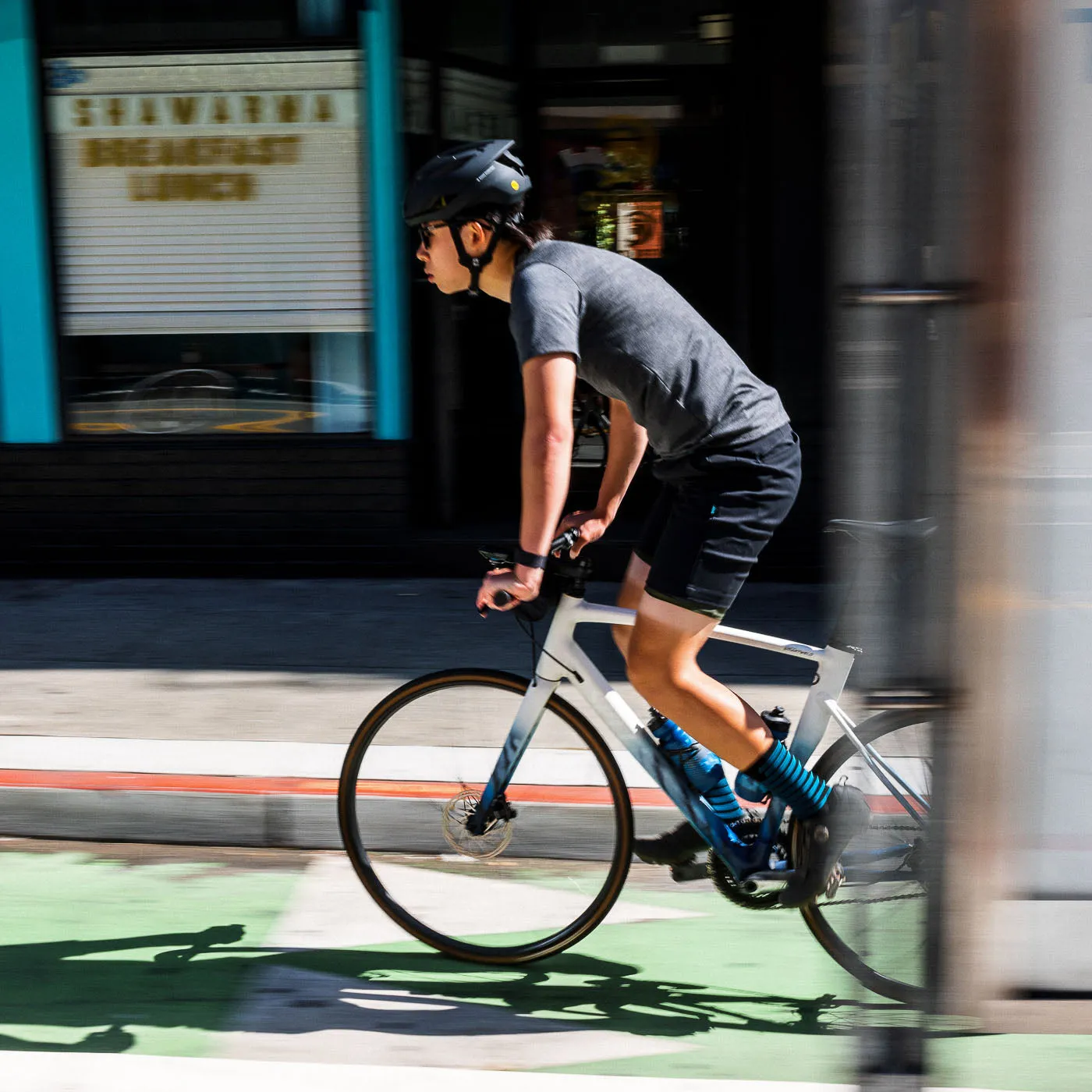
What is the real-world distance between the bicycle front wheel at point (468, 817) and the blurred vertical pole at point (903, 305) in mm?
1740

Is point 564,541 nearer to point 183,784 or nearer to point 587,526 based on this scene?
point 587,526

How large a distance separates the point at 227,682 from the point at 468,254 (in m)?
2.97

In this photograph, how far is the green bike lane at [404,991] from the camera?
316 cm

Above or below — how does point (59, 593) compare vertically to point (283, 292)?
below

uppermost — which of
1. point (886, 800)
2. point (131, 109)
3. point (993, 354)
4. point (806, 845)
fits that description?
point (131, 109)

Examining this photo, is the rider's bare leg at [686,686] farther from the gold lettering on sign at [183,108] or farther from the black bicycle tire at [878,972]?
the gold lettering on sign at [183,108]

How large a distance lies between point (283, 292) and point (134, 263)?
33.3 inches

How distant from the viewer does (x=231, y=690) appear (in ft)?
18.5

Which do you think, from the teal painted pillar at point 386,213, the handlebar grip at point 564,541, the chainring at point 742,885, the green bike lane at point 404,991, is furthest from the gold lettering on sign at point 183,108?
the chainring at point 742,885

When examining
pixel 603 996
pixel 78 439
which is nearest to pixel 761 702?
pixel 603 996

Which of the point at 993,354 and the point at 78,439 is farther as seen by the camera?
the point at 78,439

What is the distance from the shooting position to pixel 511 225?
3.27m

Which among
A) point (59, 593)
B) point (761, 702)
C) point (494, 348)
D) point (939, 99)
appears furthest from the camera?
point (494, 348)

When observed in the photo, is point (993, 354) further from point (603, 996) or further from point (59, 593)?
point (59, 593)
